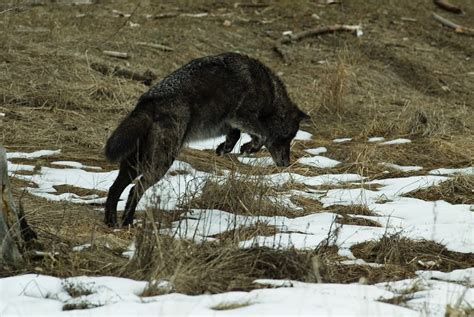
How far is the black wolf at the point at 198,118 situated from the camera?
286 inches

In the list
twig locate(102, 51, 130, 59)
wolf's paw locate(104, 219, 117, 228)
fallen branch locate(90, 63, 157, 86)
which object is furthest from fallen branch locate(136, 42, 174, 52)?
wolf's paw locate(104, 219, 117, 228)

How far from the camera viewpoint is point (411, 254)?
21.0ft

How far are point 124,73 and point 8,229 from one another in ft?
24.5

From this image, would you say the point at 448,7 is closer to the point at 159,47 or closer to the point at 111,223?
the point at 159,47

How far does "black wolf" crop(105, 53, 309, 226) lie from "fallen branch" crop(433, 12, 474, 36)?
8.77 meters

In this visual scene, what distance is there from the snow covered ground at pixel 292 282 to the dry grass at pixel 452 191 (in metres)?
0.16

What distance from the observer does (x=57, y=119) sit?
35.0ft

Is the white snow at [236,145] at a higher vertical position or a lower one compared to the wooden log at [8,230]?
higher

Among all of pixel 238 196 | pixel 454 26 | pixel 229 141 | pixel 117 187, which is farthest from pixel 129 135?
pixel 454 26

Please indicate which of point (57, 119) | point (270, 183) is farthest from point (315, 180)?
point (57, 119)

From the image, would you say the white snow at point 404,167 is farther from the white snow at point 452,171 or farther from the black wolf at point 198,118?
the black wolf at point 198,118

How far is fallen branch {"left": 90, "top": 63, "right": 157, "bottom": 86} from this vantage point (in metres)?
12.7

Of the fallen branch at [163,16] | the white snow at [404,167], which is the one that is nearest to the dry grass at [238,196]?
the white snow at [404,167]

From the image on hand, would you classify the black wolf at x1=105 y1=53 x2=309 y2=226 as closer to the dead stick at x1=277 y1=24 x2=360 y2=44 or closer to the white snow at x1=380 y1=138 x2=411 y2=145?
the white snow at x1=380 y1=138 x2=411 y2=145
